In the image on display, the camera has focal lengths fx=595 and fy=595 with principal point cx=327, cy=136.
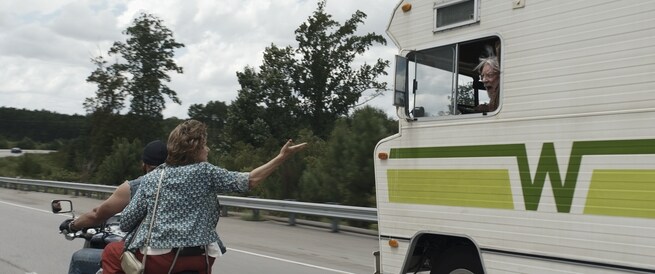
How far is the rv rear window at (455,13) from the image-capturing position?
4988 mm

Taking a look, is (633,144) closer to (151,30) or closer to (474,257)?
(474,257)

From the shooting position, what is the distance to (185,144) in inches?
137

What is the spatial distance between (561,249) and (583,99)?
1.08 metres

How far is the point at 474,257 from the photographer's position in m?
4.98

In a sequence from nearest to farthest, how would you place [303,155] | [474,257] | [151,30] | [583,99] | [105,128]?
[583,99], [474,257], [303,155], [105,128], [151,30]

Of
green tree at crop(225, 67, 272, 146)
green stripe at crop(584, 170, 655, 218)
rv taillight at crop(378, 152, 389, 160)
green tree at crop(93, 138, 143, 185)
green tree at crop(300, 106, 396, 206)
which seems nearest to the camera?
green stripe at crop(584, 170, 655, 218)

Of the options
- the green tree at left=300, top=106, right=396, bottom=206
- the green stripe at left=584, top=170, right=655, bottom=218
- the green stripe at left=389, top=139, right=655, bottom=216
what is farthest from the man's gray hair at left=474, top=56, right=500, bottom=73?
the green tree at left=300, top=106, right=396, bottom=206

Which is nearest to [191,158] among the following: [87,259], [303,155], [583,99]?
[87,259]

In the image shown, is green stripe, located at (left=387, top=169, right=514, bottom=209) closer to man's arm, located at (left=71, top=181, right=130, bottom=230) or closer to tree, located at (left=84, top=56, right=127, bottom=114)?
man's arm, located at (left=71, top=181, right=130, bottom=230)

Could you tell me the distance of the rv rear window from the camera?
16.4 ft

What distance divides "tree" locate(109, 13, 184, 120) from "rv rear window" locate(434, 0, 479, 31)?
33917 millimetres

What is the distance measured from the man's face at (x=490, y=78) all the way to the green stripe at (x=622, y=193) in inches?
46.1

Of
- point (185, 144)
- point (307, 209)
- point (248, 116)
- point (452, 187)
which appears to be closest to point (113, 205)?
point (185, 144)

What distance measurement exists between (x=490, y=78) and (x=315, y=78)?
34059mm
